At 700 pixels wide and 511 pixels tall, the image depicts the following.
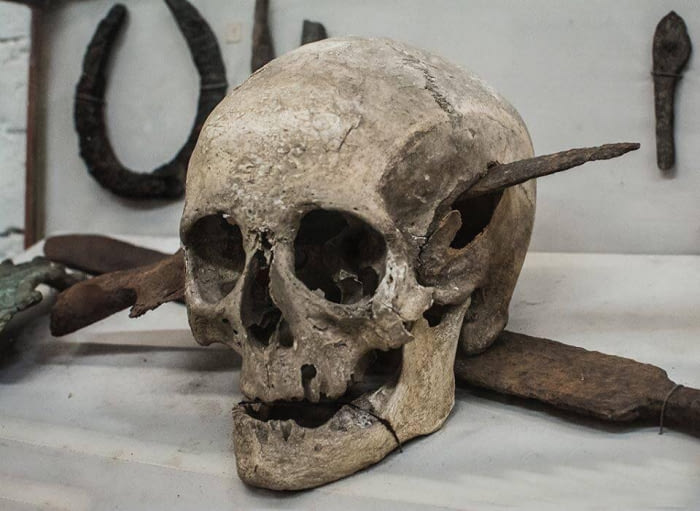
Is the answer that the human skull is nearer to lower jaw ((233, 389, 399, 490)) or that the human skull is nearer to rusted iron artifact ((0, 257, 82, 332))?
lower jaw ((233, 389, 399, 490))

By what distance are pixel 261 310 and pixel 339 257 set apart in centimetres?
17

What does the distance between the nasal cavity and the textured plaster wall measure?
1691mm

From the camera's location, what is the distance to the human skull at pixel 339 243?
1.26m

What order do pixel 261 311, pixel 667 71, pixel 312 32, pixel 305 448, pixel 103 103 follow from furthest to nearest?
pixel 103 103, pixel 312 32, pixel 667 71, pixel 261 311, pixel 305 448

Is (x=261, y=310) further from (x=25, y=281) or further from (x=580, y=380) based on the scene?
(x=25, y=281)

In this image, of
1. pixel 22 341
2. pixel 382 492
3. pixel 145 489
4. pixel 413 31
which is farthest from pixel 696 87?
pixel 22 341

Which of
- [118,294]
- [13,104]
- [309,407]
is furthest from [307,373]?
[13,104]

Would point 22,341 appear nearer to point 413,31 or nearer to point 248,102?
point 248,102

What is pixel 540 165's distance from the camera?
4.42ft

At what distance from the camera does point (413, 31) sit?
7.20 feet

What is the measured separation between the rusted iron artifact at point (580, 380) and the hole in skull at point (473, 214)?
214 millimetres

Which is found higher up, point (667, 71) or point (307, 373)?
point (667, 71)

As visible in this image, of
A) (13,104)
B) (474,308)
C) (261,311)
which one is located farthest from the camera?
(13,104)

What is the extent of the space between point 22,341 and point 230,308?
1.09m
